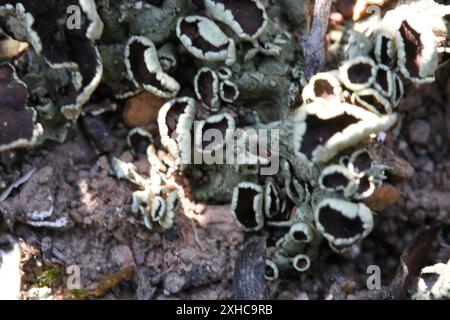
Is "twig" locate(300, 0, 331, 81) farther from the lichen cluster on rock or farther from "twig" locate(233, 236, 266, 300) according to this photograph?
"twig" locate(233, 236, 266, 300)

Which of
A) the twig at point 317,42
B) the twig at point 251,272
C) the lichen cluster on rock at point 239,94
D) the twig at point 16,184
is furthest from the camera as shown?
the twig at point 317,42

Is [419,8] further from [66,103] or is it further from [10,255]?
[10,255]

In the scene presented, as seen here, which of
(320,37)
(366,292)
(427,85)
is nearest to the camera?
(366,292)

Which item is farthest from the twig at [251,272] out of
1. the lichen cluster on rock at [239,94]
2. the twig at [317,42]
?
the twig at [317,42]

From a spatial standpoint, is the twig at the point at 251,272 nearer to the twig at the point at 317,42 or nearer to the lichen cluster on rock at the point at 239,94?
the lichen cluster on rock at the point at 239,94

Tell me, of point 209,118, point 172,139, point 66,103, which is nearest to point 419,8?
point 209,118

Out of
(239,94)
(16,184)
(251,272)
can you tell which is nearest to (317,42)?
(239,94)

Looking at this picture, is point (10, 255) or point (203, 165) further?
point (203, 165)
